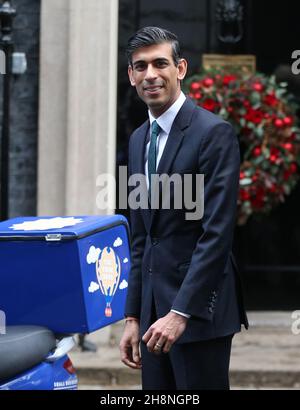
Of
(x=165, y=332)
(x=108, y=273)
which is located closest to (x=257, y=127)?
(x=108, y=273)

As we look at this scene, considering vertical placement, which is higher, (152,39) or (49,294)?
(152,39)

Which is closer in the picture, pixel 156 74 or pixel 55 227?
pixel 156 74

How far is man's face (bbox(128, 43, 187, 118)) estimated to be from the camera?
3746mm

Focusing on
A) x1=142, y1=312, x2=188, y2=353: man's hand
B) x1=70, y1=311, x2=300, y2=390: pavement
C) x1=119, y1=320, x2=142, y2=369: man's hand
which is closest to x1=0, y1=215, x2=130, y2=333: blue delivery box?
x1=119, y1=320, x2=142, y2=369: man's hand

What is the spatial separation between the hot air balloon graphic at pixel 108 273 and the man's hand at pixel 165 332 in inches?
23.8

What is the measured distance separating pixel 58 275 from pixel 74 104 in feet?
18.5

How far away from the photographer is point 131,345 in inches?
155

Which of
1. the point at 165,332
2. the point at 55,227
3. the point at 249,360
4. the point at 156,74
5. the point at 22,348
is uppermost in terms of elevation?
the point at 156,74

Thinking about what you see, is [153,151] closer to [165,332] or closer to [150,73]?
[150,73]

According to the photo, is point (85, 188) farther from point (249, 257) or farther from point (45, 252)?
point (45, 252)

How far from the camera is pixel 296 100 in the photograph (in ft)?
33.4

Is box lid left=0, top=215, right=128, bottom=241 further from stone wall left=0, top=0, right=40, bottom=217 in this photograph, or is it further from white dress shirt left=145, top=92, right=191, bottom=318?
stone wall left=0, top=0, right=40, bottom=217

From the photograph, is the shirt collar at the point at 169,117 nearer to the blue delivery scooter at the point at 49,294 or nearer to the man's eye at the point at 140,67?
the man's eye at the point at 140,67

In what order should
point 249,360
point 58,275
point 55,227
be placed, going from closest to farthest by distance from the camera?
1. point 58,275
2. point 55,227
3. point 249,360
